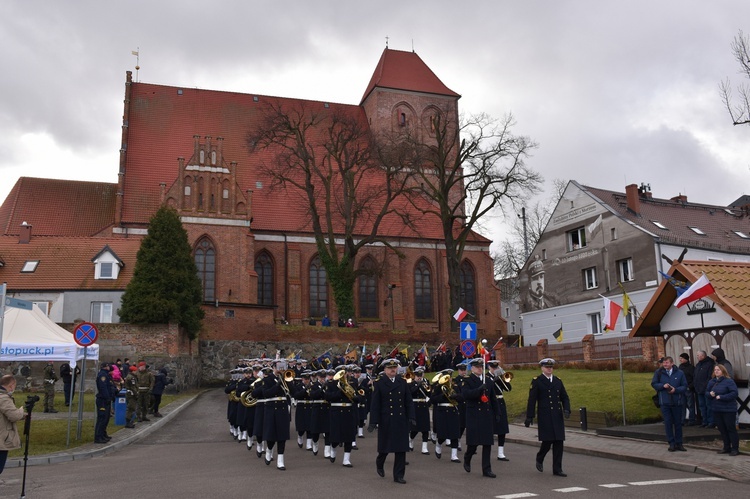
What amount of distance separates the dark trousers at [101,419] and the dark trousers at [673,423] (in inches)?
490

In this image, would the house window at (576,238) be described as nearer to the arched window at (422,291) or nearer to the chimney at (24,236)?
the arched window at (422,291)

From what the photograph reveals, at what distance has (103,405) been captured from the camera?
16.6m

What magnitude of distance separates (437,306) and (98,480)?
128 ft

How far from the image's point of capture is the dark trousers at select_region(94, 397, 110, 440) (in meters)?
16.4

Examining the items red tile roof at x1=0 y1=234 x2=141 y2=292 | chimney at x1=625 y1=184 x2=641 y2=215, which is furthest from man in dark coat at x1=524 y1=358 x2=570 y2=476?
chimney at x1=625 y1=184 x2=641 y2=215

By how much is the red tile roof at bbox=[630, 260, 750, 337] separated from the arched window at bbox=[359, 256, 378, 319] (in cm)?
3098

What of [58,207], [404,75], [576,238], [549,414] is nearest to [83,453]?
[549,414]

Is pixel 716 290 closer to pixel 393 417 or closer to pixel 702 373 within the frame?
pixel 702 373

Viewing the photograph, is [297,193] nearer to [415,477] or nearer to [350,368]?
[350,368]

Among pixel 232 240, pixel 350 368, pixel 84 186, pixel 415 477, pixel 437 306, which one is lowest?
pixel 415 477

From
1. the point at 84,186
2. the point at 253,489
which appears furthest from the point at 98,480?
the point at 84,186

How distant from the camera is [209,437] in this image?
18094 millimetres

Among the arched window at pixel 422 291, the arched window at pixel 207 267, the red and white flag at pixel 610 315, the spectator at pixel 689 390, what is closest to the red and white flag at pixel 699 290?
the spectator at pixel 689 390

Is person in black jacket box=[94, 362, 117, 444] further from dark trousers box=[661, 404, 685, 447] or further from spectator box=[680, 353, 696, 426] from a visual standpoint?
spectator box=[680, 353, 696, 426]
